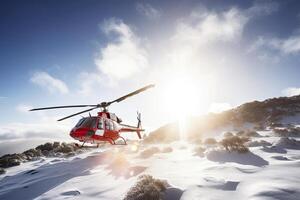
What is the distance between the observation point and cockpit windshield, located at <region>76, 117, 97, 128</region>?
12766 millimetres

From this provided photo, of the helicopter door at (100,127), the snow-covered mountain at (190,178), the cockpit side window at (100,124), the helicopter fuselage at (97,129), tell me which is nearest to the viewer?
the snow-covered mountain at (190,178)

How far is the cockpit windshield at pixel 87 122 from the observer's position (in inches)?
503

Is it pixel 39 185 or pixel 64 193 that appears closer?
pixel 64 193

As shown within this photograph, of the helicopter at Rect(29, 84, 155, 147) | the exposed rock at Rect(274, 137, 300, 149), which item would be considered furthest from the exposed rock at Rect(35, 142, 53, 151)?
the exposed rock at Rect(274, 137, 300, 149)

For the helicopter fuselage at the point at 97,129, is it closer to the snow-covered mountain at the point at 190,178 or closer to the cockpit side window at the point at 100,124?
the cockpit side window at the point at 100,124

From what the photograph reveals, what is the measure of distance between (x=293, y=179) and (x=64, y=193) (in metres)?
11.4

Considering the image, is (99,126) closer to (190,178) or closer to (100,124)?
(100,124)

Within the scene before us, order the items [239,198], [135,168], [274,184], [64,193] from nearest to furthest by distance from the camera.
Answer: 1. [239,198]
2. [274,184]
3. [64,193]
4. [135,168]

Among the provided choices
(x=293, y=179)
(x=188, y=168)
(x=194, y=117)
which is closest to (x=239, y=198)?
(x=293, y=179)

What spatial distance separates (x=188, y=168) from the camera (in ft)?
45.3

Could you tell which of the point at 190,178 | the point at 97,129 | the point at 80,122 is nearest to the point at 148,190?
the point at 190,178

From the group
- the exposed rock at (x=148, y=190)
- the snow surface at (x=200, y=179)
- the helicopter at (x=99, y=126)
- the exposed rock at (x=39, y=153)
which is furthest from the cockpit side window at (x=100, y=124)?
the exposed rock at (x=39, y=153)

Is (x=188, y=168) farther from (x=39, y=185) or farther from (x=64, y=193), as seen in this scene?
(x=39, y=185)

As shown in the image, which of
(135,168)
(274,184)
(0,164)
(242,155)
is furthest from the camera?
(0,164)
